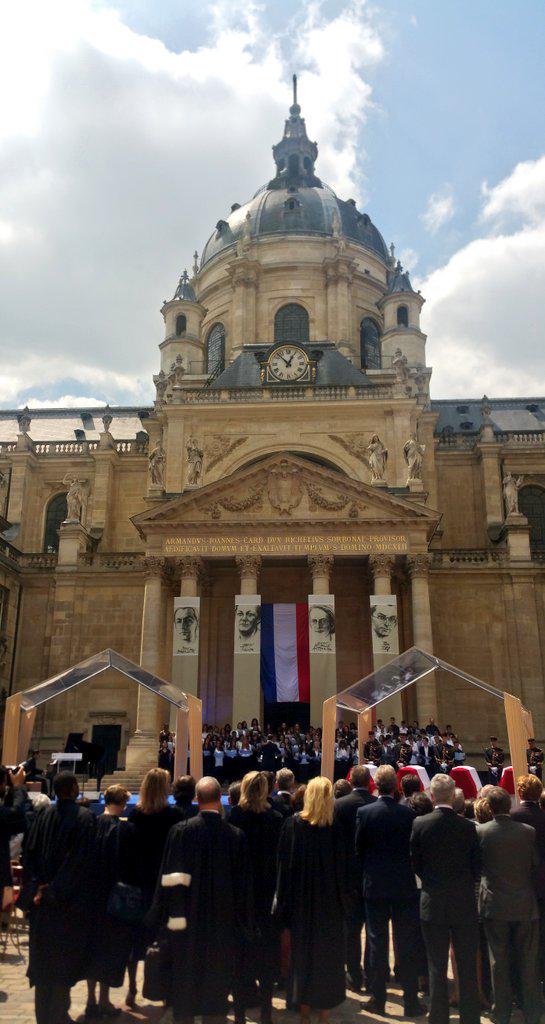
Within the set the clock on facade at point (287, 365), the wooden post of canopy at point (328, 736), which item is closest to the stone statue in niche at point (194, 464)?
the clock on facade at point (287, 365)

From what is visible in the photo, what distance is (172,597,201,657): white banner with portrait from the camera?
30125 millimetres

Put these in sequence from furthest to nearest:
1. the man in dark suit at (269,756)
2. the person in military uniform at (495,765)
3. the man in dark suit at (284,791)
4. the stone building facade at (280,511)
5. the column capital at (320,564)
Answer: the stone building facade at (280,511), the column capital at (320,564), the man in dark suit at (269,756), the person in military uniform at (495,765), the man in dark suit at (284,791)

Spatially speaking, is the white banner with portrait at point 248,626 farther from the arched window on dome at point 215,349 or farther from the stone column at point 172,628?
the arched window on dome at point 215,349

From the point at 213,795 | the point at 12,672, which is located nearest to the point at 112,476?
the point at 12,672

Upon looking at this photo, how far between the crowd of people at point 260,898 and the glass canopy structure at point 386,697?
30.1 feet

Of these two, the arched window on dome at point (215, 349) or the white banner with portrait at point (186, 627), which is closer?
the white banner with portrait at point (186, 627)

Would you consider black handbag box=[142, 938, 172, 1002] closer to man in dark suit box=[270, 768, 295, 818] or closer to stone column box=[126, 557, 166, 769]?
man in dark suit box=[270, 768, 295, 818]

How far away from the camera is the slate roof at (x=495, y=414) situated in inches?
1852

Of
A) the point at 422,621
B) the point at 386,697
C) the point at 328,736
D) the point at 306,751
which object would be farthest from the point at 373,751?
Result: the point at 422,621

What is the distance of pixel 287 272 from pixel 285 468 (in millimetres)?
20019

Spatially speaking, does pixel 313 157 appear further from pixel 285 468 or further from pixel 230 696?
pixel 230 696

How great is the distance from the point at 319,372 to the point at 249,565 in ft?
38.4

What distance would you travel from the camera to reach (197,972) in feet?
20.4

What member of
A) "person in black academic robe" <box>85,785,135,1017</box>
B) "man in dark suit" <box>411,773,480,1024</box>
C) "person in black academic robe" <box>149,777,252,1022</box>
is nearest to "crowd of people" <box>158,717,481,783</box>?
"man in dark suit" <box>411,773,480,1024</box>
